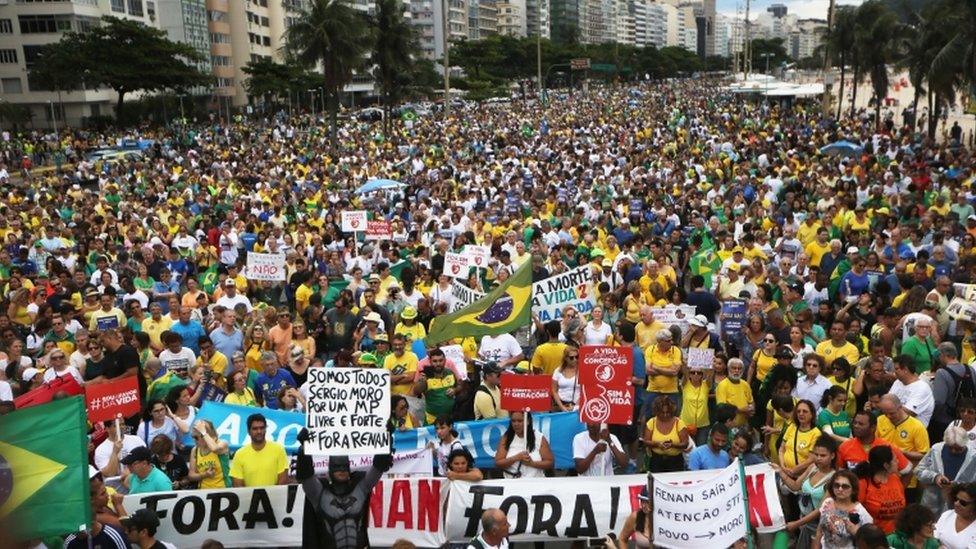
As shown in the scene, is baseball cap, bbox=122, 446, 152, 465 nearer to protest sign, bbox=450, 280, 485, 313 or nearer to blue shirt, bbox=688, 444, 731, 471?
blue shirt, bbox=688, 444, 731, 471

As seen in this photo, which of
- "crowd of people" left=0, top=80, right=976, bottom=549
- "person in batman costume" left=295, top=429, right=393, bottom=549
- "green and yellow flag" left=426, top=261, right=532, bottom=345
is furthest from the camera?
"green and yellow flag" left=426, top=261, right=532, bottom=345

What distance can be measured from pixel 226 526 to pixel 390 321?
4.72 metres

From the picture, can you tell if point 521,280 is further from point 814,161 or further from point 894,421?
point 814,161

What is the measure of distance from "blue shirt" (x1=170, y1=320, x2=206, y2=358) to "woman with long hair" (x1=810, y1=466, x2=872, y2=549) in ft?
A: 23.5

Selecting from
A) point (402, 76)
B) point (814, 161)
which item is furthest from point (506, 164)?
point (402, 76)

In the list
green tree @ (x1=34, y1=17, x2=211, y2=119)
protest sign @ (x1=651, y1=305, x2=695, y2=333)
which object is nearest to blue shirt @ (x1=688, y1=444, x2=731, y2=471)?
protest sign @ (x1=651, y1=305, x2=695, y2=333)

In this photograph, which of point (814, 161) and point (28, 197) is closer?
point (28, 197)

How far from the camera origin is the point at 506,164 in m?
28.1

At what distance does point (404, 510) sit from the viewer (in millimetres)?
7480

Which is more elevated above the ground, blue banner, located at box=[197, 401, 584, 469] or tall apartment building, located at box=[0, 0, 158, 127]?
tall apartment building, located at box=[0, 0, 158, 127]

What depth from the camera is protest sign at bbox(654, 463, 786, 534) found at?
712 cm

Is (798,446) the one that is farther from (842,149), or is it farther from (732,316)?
(842,149)

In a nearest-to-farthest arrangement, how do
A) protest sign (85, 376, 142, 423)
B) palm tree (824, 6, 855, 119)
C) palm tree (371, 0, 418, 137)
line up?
1. protest sign (85, 376, 142, 423)
2. palm tree (371, 0, 418, 137)
3. palm tree (824, 6, 855, 119)

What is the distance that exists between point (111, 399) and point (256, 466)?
138cm
